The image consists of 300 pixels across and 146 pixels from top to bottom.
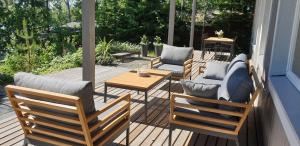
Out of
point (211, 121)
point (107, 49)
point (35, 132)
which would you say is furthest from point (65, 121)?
point (107, 49)

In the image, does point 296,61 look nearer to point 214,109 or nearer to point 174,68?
point 214,109

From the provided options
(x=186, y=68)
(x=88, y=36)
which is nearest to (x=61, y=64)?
(x=88, y=36)

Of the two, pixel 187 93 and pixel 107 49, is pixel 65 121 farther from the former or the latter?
pixel 107 49

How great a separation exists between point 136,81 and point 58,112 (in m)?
1.88

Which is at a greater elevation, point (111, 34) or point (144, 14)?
point (144, 14)

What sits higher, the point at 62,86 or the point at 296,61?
the point at 296,61

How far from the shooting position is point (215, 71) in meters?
4.88

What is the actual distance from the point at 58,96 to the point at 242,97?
1.75 metres

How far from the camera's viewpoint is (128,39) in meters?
14.2

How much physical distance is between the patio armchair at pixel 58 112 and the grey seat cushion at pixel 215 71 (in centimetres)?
256

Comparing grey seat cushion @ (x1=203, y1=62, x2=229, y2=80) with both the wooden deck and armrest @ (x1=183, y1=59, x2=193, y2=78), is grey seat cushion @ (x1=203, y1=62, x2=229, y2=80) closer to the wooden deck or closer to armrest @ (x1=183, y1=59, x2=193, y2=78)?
armrest @ (x1=183, y1=59, x2=193, y2=78)

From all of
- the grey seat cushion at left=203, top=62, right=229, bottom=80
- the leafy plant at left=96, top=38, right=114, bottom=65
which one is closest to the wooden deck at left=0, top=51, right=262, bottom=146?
the grey seat cushion at left=203, top=62, right=229, bottom=80

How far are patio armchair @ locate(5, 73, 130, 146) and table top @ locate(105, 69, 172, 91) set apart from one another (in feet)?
3.98

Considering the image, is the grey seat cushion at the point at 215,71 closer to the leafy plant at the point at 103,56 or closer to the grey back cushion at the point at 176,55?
the grey back cushion at the point at 176,55
